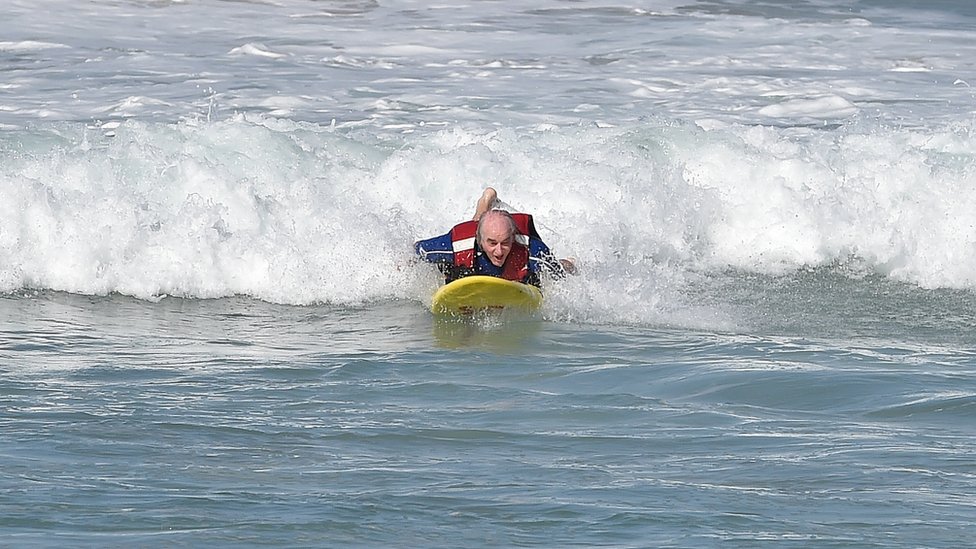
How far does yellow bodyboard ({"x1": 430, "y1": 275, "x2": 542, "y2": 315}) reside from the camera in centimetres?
949

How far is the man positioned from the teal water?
0.53 m

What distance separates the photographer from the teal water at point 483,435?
503cm

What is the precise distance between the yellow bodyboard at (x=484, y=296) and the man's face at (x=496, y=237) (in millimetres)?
299

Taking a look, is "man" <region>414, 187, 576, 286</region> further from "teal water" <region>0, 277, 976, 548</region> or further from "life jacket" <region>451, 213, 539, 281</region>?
"teal water" <region>0, 277, 976, 548</region>

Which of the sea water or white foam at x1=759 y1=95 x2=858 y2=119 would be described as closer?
the sea water

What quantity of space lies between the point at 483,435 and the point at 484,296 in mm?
3187

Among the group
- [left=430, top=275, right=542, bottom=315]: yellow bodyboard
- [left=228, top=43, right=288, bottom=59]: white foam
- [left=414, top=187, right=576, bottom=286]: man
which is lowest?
[left=430, top=275, right=542, bottom=315]: yellow bodyboard

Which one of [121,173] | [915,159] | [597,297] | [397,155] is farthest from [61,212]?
[915,159]

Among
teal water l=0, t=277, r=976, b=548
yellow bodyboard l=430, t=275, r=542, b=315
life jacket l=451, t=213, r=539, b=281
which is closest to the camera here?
teal water l=0, t=277, r=976, b=548

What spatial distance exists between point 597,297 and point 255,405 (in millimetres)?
3458

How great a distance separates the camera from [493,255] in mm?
9859

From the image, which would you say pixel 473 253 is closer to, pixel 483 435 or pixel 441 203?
pixel 441 203

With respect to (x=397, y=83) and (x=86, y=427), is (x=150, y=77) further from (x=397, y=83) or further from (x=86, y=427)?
(x=86, y=427)

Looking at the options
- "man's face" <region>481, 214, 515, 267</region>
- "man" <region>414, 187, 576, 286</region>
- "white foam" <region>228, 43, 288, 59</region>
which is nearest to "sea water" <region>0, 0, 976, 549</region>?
"white foam" <region>228, 43, 288, 59</region>
